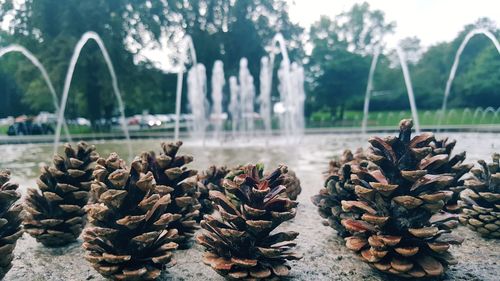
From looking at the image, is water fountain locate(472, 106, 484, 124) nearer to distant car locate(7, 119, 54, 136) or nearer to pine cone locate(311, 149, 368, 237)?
pine cone locate(311, 149, 368, 237)

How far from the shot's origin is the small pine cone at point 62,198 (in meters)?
3.08

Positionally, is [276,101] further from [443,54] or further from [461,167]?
[461,167]

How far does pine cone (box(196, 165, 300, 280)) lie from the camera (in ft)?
7.55

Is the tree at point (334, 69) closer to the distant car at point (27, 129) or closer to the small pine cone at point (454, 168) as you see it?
the distant car at point (27, 129)

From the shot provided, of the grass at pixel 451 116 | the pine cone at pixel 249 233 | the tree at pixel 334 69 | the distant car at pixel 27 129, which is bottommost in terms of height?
the distant car at pixel 27 129

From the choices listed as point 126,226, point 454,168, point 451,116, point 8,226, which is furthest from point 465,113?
point 8,226

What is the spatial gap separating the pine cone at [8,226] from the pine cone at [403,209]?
2.02 meters

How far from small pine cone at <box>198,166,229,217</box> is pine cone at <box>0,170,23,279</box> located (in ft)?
5.12

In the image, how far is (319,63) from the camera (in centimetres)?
4166

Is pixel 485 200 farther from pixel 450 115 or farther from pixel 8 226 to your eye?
pixel 450 115

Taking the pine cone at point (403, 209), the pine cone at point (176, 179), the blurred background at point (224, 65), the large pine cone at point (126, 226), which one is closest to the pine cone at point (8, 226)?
the large pine cone at point (126, 226)

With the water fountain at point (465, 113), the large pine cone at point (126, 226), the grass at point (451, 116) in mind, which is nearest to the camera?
the large pine cone at point (126, 226)

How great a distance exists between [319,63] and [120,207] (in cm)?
4101

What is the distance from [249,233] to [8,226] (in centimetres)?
147
